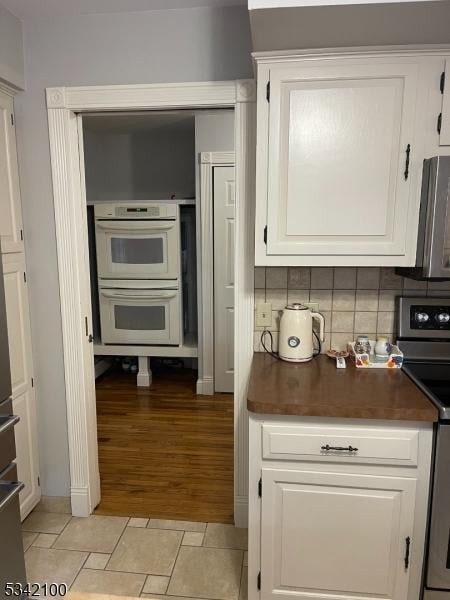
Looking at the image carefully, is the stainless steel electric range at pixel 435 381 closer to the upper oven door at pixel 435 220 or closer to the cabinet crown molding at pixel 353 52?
the upper oven door at pixel 435 220

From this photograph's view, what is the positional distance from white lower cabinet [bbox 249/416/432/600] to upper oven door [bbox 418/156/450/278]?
568mm

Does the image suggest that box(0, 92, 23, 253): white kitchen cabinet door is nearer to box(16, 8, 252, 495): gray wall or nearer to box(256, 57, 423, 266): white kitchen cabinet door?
box(16, 8, 252, 495): gray wall

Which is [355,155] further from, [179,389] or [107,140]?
[107,140]

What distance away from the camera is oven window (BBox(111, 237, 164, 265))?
3.93 m

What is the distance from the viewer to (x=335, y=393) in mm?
1525

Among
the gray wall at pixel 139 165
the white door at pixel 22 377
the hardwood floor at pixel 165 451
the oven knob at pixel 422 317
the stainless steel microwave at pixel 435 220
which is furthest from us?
the gray wall at pixel 139 165

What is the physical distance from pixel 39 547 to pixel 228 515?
928 millimetres

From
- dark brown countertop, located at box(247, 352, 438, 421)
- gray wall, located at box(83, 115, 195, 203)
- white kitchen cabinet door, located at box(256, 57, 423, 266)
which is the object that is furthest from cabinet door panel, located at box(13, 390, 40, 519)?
gray wall, located at box(83, 115, 195, 203)

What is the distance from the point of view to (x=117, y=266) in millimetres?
4020

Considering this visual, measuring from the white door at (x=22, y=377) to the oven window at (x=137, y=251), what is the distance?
188cm

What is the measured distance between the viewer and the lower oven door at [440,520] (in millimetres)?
1401

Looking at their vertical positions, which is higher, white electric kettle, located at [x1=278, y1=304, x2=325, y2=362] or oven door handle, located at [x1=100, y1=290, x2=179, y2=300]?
white electric kettle, located at [x1=278, y1=304, x2=325, y2=362]

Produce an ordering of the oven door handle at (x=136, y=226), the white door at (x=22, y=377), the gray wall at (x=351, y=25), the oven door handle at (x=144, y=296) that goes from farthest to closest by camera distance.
Answer: the oven door handle at (x=144, y=296) < the oven door handle at (x=136, y=226) < the white door at (x=22, y=377) < the gray wall at (x=351, y=25)

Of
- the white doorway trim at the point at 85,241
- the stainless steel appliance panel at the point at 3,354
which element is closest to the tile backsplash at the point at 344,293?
the white doorway trim at the point at 85,241
